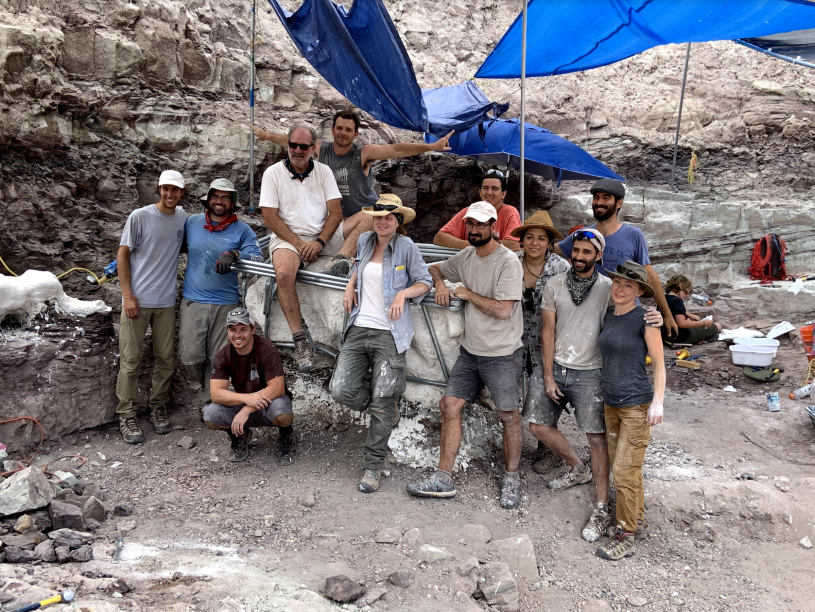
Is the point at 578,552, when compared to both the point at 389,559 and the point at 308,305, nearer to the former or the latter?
the point at 389,559

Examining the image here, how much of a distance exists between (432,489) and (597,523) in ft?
3.78

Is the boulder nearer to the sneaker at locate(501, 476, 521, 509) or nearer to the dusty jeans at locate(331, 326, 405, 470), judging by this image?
the dusty jeans at locate(331, 326, 405, 470)

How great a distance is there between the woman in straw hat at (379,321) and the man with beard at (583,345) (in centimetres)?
92

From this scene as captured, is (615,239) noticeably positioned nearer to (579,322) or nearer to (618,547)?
(579,322)

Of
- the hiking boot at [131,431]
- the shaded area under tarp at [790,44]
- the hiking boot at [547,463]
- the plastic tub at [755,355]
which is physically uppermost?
the shaded area under tarp at [790,44]

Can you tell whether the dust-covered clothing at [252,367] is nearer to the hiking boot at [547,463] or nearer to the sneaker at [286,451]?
the sneaker at [286,451]

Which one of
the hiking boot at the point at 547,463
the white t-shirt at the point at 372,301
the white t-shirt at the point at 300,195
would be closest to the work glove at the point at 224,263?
the white t-shirt at the point at 300,195

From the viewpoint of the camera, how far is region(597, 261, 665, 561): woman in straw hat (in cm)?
386

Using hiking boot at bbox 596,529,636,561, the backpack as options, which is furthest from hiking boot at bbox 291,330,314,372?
the backpack

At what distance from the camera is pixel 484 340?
4230 millimetres

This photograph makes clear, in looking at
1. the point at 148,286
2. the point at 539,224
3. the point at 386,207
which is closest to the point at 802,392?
the point at 539,224

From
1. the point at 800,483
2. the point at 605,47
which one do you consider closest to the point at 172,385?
the point at 800,483

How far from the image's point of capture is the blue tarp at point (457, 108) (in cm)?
651

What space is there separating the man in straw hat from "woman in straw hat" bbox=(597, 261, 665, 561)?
3.37 m
